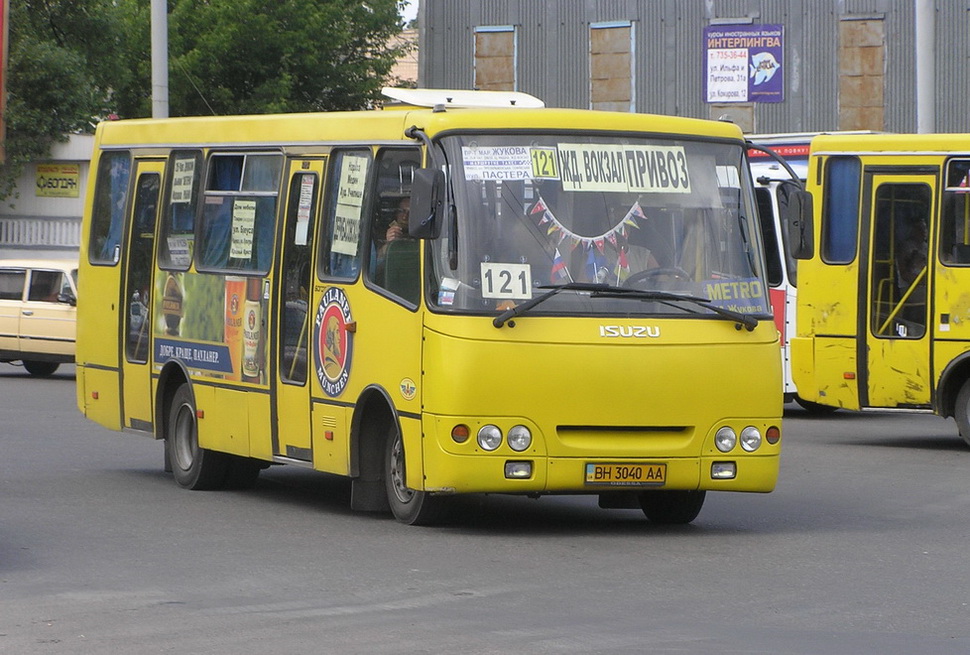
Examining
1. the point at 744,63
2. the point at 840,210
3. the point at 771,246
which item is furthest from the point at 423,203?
the point at 744,63

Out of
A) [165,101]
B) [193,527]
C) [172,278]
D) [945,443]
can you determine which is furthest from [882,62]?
[193,527]

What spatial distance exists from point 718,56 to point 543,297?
103 feet

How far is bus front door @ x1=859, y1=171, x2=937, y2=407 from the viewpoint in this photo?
1792cm

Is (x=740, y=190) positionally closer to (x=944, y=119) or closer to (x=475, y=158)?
(x=475, y=158)

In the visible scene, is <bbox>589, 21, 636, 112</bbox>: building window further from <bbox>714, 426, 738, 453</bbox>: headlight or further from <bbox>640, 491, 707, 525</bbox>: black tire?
<bbox>714, 426, 738, 453</bbox>: headlight

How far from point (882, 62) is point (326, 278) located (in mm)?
30170

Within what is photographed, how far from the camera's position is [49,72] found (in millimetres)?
42188

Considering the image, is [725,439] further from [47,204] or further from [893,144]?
[47,204]

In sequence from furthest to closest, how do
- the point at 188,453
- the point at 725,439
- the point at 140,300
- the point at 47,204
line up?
1. the point at 47,204
2. the point at 140,300
3. the point at 188,453
4. the point at 725,439

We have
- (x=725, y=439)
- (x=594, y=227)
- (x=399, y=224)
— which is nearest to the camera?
(x=594, y=227)

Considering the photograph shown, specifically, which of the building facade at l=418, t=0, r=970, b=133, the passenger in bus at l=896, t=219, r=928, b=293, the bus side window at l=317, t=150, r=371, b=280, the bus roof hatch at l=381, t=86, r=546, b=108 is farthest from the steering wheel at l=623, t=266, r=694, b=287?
the building facade at l=418, t=0, r=970, b=133

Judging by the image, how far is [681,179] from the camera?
1127 cm

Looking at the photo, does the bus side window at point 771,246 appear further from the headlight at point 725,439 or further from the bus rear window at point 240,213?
the headlight at point 725,439

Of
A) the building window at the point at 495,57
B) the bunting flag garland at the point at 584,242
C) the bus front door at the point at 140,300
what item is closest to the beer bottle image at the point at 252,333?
the bus front door at the point at 140,300
